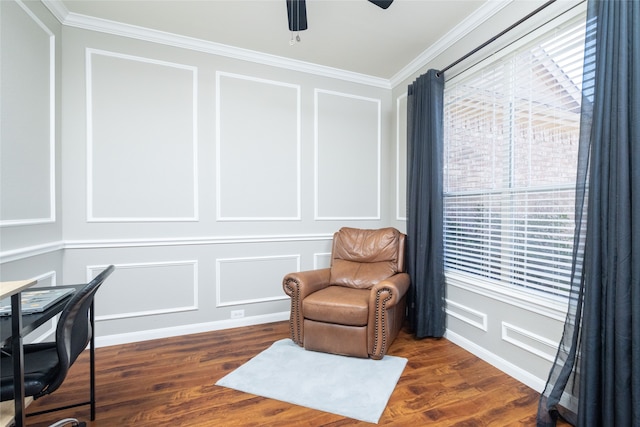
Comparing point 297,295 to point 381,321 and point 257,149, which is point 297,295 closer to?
point 381,321

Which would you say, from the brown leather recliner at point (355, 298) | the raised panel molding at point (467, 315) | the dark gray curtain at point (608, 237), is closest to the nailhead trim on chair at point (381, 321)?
the brown leather recliner at point (355, 298)

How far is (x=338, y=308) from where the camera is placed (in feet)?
7.56

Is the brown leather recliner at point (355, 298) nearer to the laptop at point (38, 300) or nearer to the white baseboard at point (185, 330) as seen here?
the white baseboard at point (185, 330)

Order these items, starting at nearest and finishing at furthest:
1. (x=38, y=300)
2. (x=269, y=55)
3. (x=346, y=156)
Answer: (x=38, y=300) → (x=269, y=55) → (x=346, y=156)

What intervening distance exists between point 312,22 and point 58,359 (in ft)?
9.09

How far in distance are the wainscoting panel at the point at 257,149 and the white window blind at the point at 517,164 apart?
156cm

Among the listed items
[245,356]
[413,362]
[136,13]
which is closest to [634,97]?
[413,362]

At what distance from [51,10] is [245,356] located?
308cm

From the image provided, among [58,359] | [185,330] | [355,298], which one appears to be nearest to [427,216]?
[355,298]

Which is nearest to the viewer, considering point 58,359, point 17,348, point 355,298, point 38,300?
point 17,348

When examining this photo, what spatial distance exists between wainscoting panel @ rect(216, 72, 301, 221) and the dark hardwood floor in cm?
133

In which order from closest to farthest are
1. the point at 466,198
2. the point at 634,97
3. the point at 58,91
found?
the point at 634,97 → the point at 58,91 → the point at 466,198

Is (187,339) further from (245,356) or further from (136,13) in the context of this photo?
(136,13)

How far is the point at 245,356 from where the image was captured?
7.89 ft
